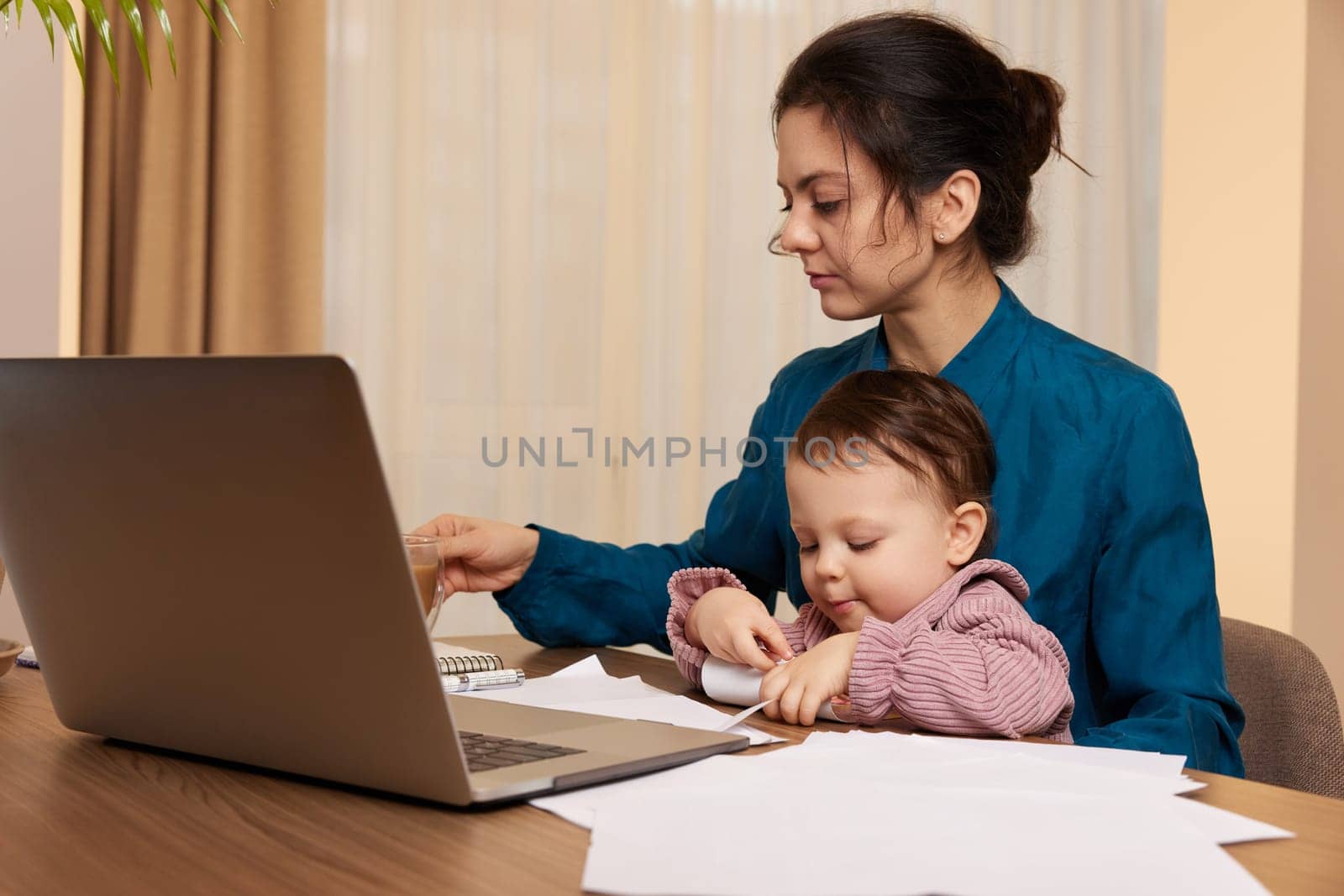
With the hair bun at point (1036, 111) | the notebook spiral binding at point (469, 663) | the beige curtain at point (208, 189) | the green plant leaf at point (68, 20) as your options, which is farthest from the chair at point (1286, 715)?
the beige curtain at point (208, 189)

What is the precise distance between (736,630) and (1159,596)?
0.43 meters

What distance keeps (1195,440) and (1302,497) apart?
26 cm

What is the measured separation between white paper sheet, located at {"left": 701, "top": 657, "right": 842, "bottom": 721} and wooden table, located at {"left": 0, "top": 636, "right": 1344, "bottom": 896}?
1.16ft

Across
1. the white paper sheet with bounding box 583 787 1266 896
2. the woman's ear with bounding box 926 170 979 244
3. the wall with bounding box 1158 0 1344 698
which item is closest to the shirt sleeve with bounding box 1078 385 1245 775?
the woman's ear with bounding box 926 170 979 244

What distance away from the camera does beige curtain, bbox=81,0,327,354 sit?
8.28 ft

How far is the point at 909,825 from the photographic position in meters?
0.61

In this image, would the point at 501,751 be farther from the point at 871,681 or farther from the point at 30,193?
the point at 30,193

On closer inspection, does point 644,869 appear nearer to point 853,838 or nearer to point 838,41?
point 853,838

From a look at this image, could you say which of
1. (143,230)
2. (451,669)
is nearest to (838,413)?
(451,669)

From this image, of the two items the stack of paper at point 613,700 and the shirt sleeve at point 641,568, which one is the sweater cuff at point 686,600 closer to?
the stack of paper at point 613,700

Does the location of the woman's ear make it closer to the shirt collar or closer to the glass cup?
the shirt collar

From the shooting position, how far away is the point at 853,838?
58cm

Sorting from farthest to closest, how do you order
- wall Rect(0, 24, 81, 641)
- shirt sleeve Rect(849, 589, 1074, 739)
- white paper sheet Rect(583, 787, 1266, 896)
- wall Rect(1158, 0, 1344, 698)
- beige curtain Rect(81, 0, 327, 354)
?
wall Rect(1158, 0, 1344, 698), beige curtain Rect(81, 0, 327, 354), wall Rect(0, 24, 81, 641), shirt sleeve Rect(849, 589, 1074, 739), white paper sheet Rect(583, 787, 1266, 896)

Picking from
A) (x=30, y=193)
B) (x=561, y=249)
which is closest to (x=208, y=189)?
(x=30, y=193)
